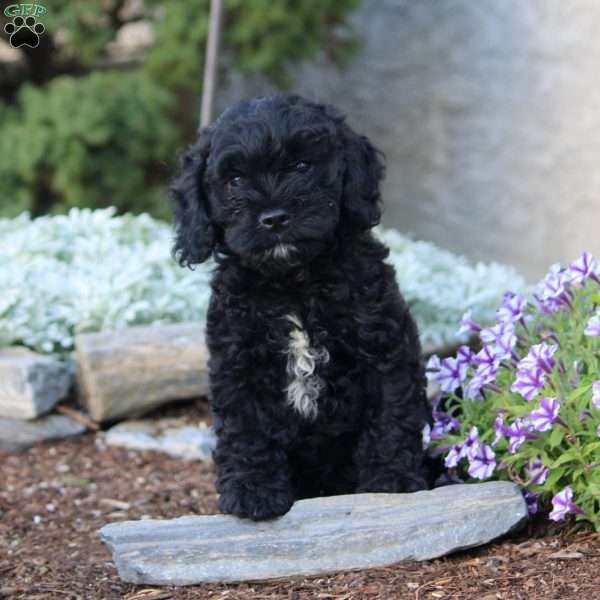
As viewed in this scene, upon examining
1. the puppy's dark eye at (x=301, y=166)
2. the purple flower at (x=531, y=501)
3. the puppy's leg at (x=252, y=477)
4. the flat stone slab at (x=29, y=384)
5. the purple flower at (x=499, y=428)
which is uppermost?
the puppy's dark eye at (x=301, y=166)

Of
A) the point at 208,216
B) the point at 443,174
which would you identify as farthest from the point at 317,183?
the point at 443,174

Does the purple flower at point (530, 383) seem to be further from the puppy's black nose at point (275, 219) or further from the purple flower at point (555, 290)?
the puppy's black nose at point (275, 219)

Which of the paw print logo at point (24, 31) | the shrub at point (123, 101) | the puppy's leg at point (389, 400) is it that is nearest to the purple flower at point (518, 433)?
the puppy's leg at point (389, 400)

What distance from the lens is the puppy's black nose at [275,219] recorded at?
306cm

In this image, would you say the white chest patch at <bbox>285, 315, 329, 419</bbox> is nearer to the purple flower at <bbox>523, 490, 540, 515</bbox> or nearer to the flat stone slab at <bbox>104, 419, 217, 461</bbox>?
the purple flower at <bbox>523, 490, 540, 515</bbox>

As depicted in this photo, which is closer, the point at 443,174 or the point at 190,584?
the point at 190,584

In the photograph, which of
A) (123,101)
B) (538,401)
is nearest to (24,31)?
(123,101)

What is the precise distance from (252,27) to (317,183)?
4.73 metres

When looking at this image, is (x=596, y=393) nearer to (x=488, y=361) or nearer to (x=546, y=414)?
(x=546, y=414)

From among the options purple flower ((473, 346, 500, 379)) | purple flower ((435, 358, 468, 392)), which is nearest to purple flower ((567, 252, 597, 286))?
purple flower ((473, 346, 500, 379))

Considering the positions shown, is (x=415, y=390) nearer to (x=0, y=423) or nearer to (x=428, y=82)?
(x=0, y=423)

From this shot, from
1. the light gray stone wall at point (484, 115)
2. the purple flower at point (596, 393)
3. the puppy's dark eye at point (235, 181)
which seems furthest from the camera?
the light gray stone wall at point (484, 115)

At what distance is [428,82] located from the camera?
29.0ft

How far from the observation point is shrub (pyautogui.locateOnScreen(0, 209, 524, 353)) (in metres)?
5.28
